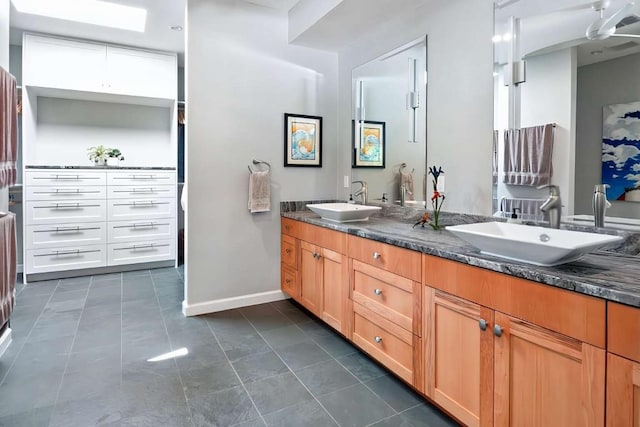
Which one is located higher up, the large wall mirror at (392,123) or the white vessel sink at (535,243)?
the large wall mirror at (392,123)

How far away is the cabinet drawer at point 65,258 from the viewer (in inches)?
152

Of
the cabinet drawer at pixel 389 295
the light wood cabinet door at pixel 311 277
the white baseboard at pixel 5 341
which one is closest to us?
the cabinet drawer at pixel 389 295

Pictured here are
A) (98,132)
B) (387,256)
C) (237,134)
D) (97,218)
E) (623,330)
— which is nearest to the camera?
(623,330)

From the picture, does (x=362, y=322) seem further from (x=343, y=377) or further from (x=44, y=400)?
(x=44, y=400)

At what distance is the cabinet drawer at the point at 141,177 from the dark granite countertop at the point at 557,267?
118 inches

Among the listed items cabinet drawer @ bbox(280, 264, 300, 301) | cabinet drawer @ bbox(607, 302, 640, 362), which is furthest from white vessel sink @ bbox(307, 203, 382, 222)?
cabinet drawer @ bbox(607, 302, 640, 362)

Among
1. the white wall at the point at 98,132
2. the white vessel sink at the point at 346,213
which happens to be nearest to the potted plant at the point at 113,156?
the white wall at the point at 98,132

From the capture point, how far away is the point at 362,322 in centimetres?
223

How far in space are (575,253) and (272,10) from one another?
3011 mm

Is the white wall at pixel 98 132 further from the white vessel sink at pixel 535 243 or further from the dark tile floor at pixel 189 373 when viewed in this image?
the white vessel sink at pixel 535 243

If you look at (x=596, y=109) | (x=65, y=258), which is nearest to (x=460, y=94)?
(x=596, y=109)

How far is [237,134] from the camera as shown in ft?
10.1

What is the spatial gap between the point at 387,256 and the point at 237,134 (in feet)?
5.83

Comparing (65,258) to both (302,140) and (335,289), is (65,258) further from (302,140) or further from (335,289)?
(335,289)
